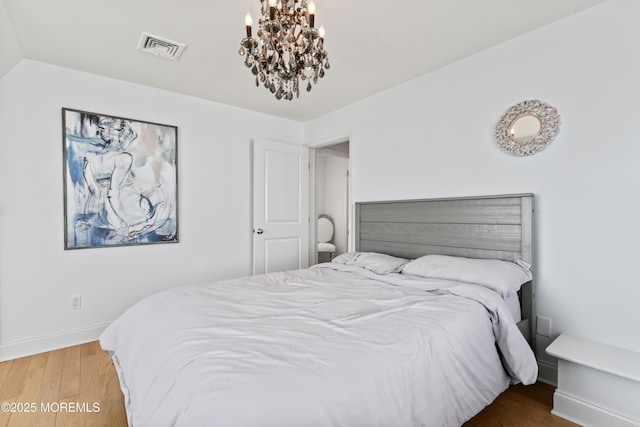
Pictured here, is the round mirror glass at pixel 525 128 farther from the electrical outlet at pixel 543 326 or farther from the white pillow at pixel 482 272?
the electrical outlet at pixel 543 326

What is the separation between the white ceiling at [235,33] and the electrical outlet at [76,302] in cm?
203

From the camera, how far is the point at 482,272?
6.46ft

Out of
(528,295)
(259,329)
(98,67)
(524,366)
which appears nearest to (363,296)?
(259,329)

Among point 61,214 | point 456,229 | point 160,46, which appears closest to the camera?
point 160,46

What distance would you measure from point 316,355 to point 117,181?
270 cm

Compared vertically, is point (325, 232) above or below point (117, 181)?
below

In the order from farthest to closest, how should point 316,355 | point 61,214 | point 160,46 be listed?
1. point 61,214
2. point 160,46
3. point 316,355

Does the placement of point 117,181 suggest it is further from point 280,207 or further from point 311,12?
point 311,12

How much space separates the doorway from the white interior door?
154cm

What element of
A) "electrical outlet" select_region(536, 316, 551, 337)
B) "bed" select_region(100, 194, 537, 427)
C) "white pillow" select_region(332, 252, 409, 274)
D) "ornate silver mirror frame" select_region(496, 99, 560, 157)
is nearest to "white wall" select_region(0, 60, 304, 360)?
"bed" select_region(100, 194, 537, 427)

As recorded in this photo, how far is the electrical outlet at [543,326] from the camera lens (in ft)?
6.85

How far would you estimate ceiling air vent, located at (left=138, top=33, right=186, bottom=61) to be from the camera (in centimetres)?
220

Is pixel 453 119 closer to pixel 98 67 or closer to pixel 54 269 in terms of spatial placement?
pixel 98 67

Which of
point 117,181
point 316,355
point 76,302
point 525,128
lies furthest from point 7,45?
point 525,128
